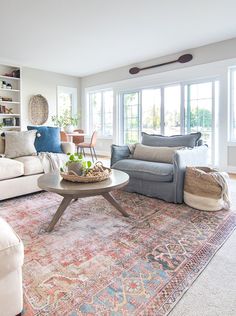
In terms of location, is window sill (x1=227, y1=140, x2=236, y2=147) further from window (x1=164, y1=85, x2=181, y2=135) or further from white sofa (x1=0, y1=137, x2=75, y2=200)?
white sofa (x1=0, y1=137, x2=75, y2=200)

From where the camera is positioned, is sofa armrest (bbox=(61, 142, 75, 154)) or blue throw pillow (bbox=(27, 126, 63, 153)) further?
sofa armrest (bbox=(61, 142, 75, 154))

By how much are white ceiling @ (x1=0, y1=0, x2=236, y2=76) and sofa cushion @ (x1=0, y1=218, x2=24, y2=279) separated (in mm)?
3197

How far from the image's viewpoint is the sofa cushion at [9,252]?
102 centimetres

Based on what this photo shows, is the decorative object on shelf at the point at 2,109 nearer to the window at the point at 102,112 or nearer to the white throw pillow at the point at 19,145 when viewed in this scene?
the window at the point at 102,112

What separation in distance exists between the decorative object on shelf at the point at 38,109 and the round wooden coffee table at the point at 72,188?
4751 millimetres

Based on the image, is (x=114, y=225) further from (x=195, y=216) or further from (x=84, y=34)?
(x=84, y=34)

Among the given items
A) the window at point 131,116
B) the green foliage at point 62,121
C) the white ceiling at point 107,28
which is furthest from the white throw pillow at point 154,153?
the green foliage at point 62,121

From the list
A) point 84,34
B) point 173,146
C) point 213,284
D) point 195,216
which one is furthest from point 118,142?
point 213,284

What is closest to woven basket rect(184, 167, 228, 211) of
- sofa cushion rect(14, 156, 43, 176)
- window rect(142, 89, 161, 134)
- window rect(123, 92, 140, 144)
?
sofa cushion rect(14, 156, 43, 176)

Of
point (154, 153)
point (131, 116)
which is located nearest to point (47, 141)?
point (154, 153)

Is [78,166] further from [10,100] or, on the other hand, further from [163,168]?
[10,100]

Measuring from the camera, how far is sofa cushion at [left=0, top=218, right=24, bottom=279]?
102 cm

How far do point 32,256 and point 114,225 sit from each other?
77cm

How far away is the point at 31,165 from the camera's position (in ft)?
10.2
